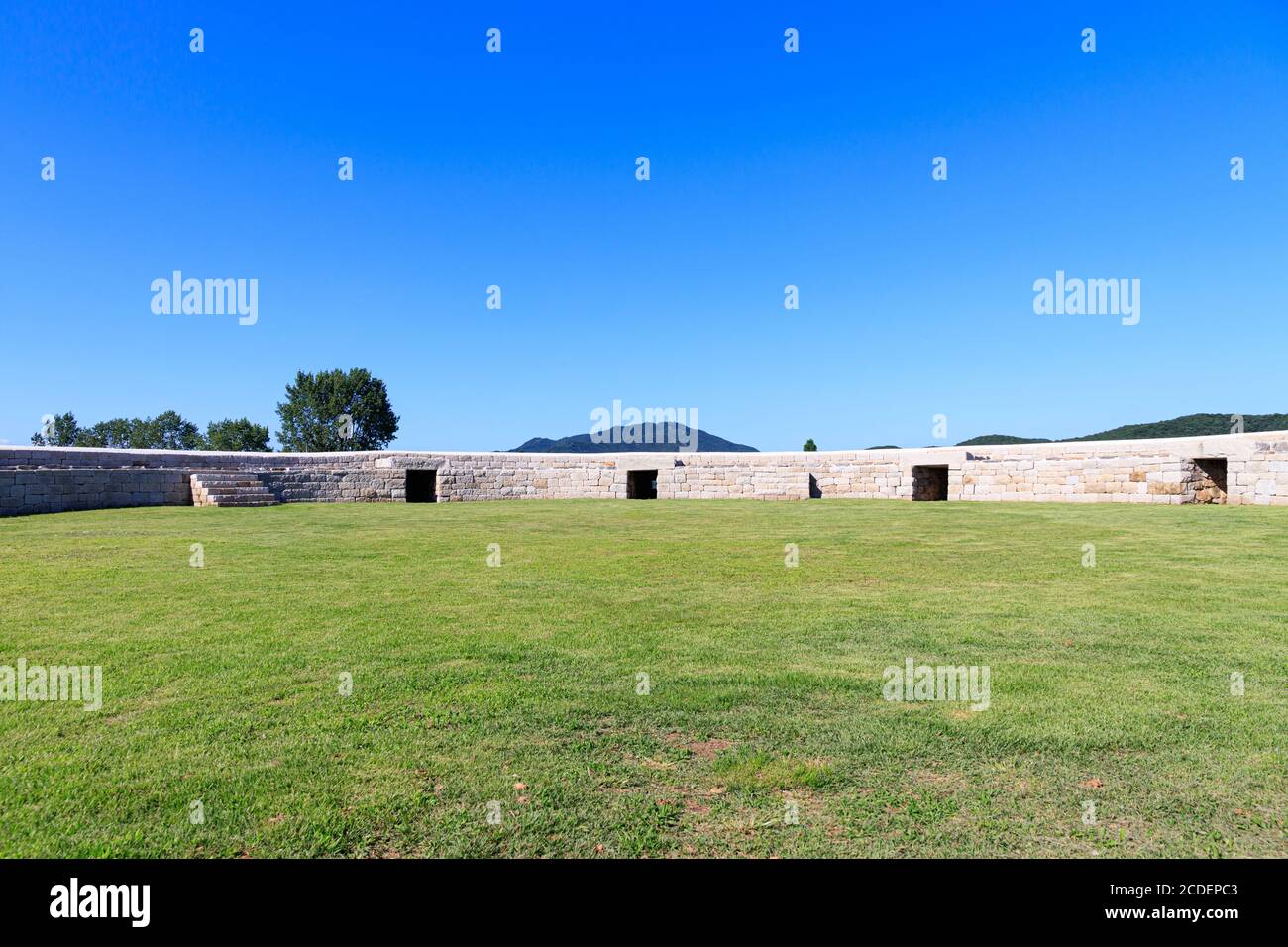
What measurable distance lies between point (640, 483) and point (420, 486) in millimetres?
8571

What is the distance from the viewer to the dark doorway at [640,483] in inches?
1093

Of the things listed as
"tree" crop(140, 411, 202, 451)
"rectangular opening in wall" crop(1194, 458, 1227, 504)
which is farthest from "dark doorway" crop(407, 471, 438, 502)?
"tree" crop(140, 411, 202, 451)

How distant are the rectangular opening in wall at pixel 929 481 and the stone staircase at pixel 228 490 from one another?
69.0 ft

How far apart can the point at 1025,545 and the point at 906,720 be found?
336 inches

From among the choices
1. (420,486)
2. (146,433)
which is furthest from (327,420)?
(420,486)

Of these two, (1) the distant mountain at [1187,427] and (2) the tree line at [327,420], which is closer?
(1) the distant mountain at [1187,427]

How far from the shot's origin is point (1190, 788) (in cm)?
325

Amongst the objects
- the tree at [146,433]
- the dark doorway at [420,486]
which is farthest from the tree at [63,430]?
the dark doorway at [420,486]

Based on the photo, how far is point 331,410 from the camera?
232 feet

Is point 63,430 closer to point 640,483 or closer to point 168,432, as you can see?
point 168,432

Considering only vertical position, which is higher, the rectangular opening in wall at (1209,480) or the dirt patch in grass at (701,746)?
the rectangular opening in wall at (1209,480)

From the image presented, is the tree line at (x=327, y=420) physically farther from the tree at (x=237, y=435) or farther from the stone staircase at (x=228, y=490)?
the stone staircase at (x=228, y=490)
